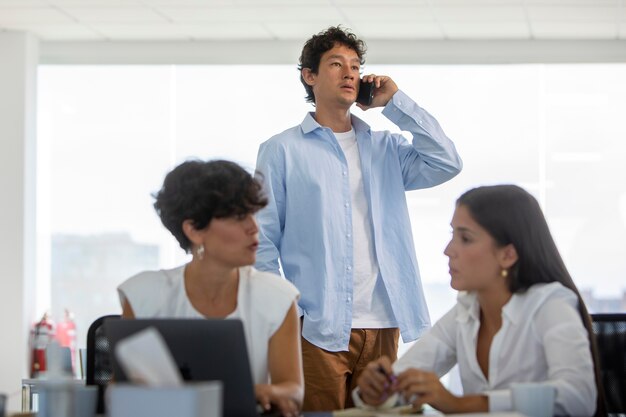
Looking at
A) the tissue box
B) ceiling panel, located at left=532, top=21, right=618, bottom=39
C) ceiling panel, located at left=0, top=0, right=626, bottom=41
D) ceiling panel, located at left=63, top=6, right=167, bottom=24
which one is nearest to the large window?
ceiling panel, located at left=532, top=21, right=618, bottom=39

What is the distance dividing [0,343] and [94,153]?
62.7 inches

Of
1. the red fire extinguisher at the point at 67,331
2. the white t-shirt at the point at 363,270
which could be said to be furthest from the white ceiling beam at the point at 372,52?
the white t-shirt at the point at 363,270

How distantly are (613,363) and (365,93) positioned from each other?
4.60 ft

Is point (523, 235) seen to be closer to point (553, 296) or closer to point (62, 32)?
point (553, 296)

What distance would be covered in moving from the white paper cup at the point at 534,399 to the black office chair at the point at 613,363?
0.60 m

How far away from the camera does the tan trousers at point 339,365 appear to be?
328 cm

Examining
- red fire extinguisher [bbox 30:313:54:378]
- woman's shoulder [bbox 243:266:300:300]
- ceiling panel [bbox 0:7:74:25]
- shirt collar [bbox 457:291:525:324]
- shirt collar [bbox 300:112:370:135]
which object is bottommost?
red fire extinguisher [bbox 30:313:54:378]

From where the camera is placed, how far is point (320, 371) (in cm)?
330

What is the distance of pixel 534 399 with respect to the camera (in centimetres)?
198

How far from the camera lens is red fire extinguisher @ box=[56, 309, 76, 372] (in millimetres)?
7680

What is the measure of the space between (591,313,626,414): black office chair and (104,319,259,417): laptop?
100cm

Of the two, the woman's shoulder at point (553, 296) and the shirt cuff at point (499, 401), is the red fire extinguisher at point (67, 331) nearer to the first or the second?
the woman's shoulder at point (553, 296)

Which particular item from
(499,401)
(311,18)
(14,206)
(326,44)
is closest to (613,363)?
(499,401)

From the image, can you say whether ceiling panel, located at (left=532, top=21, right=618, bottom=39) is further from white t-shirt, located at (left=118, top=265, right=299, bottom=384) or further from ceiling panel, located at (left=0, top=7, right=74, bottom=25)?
white t-shirt, located at (left=118, top=265, right=299, bottom=384)
